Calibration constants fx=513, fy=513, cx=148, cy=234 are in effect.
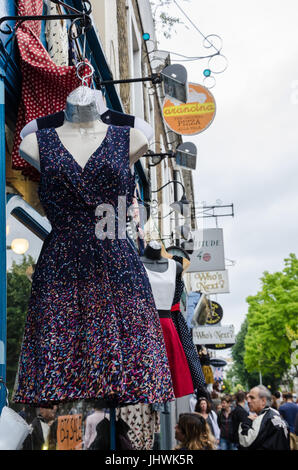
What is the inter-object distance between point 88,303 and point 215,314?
49.7 ft

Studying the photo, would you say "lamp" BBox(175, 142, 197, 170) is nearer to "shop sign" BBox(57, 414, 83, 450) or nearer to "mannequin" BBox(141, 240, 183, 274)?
"mannequin" BBox(141, 240, 183, 274)

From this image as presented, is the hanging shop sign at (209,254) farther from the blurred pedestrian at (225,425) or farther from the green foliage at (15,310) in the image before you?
the green foliage at (15,310)

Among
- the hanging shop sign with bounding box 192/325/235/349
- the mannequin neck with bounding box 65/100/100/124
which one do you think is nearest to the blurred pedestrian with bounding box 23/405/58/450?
the mannequin neck with bounding box 65/100/100/124

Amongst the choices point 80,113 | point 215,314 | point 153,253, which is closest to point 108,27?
point 153,253

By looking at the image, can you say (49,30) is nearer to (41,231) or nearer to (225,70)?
(41,231)

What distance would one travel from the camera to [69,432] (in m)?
3.77

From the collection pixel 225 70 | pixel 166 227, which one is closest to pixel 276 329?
pixel 166 227

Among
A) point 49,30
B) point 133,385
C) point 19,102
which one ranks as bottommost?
point 133,385

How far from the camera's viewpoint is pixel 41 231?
3576 millimetres

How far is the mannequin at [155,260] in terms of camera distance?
3.78m

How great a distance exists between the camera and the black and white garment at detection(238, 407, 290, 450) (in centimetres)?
464

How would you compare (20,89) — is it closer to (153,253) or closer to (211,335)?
(153,253)
